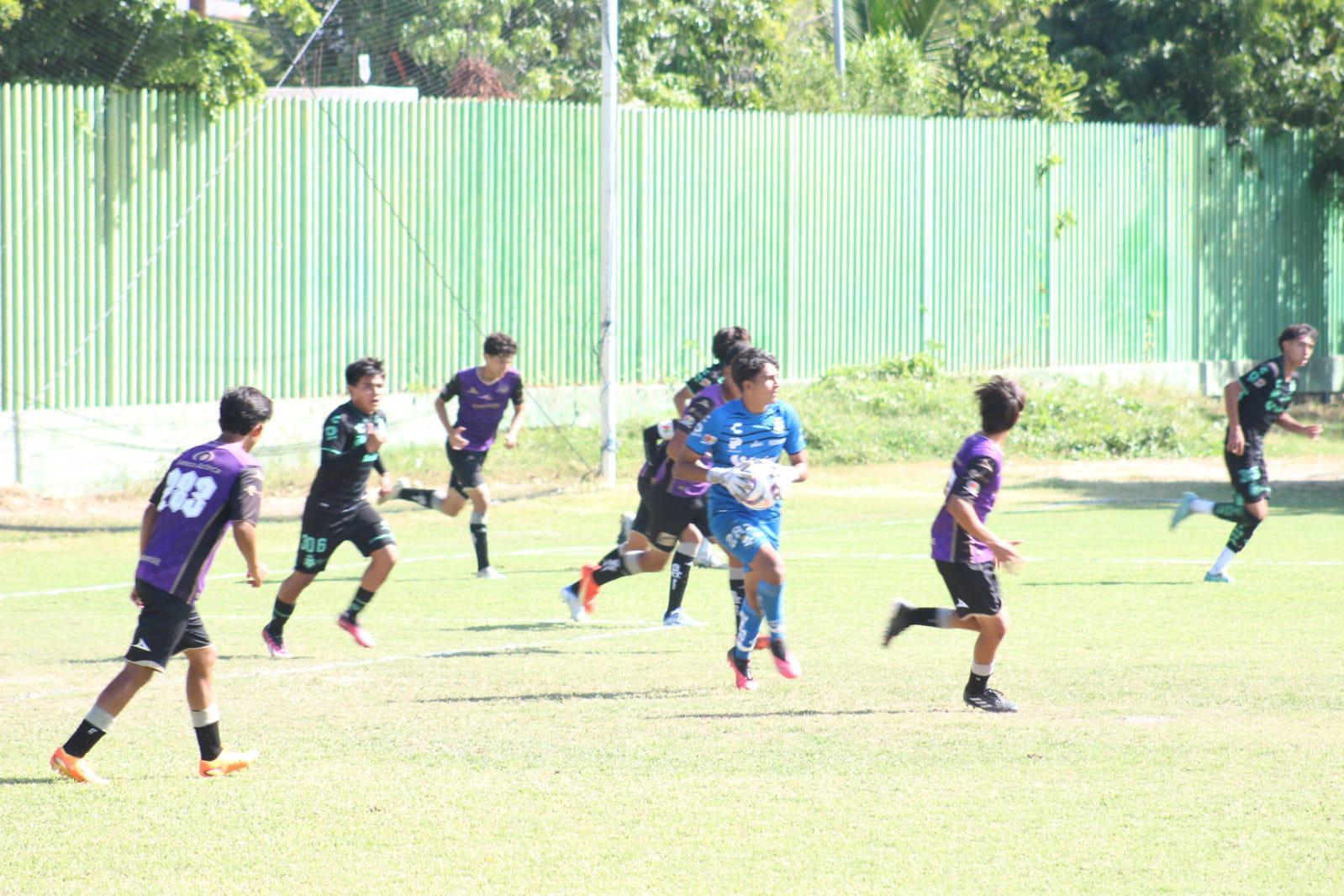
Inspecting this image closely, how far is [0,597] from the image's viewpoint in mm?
13648

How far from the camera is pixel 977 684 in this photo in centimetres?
873

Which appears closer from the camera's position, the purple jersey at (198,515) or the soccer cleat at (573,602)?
the purple jersey at (198,515)

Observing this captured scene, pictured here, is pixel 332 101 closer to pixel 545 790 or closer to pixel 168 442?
pixel 168 442

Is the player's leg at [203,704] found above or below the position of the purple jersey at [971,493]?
below

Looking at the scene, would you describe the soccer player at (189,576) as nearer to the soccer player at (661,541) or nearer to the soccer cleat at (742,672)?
the soccer cleat at (742,672)

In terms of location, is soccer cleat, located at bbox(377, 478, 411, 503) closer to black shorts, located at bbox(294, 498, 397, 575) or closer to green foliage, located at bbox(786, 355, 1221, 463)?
black shorts, located at bbox(294, 498, 397, 575)

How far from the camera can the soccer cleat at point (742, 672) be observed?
9391mm

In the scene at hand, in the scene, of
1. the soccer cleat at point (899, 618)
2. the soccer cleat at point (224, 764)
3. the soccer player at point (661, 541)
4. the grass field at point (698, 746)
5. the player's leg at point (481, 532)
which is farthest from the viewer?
the player's leg at point (481, 532)

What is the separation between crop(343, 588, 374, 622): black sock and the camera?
1103 cm

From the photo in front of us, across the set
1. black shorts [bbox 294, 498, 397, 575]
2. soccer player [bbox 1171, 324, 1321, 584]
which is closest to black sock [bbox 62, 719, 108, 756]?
black shorts [bbox 294, 498, 397, 575]

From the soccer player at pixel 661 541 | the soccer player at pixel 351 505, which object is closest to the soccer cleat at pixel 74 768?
the soccer player at pixel 351 505

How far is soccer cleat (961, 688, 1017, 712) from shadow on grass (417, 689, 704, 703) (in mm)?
1385

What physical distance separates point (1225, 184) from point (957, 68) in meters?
7.62

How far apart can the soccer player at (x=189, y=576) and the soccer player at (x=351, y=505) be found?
11.2 feet
